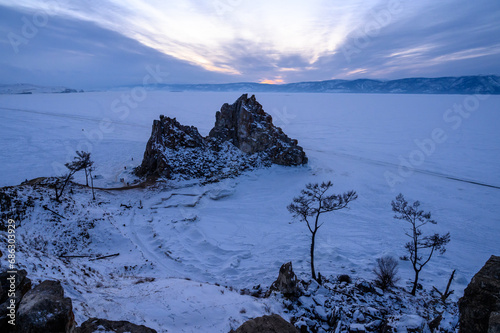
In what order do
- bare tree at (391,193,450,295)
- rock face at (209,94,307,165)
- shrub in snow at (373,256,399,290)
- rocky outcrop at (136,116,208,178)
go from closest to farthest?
bare tree at (391,193,450,295), shrub in snow at (373,256,399,290), rocky outcrop at (136,116,208,178), rock face at (209,94,307,165)

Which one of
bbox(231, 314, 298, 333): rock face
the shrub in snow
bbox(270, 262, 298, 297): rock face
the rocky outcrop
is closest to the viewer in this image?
bbox(231, 314, 298, 333): rock face

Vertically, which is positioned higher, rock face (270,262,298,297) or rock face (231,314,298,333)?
rock face (231,314,298,333)

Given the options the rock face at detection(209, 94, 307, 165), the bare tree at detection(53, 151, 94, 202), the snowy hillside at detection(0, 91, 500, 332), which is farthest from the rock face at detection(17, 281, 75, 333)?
the rock face at detection(209, 94, 307, 165)

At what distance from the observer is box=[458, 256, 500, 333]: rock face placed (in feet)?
27.8

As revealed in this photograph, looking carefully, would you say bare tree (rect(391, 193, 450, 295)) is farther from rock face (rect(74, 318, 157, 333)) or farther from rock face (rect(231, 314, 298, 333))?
rock face (rect(74, 318, 157, 333))

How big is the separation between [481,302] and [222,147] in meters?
38.8

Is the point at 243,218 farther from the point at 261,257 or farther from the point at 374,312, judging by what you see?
the point at 374,312

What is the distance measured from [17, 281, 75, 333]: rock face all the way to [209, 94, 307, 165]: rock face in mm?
35932

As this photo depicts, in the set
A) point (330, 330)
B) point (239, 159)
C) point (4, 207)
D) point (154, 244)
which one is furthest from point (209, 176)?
point (330, 330)

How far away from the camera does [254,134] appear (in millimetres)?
43531

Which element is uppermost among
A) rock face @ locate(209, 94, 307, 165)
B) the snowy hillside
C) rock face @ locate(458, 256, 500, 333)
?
rock face @ locate(209, 94, 307, 165)

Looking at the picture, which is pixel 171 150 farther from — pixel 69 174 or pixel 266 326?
pixel 266 326

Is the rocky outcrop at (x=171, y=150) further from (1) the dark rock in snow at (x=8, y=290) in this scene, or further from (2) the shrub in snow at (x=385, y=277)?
(2) the shrub in snow at (x=385, y=277)

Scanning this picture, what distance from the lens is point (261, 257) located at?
21.3 m
